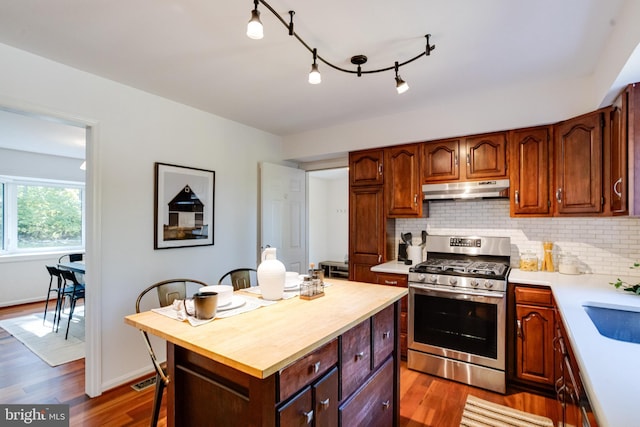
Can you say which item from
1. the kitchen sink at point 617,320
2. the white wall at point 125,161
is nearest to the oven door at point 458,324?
the kitchen sink at point 617,320

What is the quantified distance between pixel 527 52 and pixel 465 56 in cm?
40

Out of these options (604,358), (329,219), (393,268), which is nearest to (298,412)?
(604,358)

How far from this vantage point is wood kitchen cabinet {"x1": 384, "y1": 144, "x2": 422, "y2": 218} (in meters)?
3.31

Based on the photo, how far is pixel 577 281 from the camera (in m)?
2.45

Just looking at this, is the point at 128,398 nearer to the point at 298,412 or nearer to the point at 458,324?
the point at 298,412

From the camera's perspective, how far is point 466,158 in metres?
3.04

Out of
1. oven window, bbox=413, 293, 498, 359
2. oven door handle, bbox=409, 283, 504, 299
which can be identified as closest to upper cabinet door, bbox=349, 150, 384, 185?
oven door handle, bbox=409, 283, 504, 299

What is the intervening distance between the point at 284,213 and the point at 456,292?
88.3 inches

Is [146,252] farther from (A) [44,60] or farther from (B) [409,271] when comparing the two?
(B) [409,271]

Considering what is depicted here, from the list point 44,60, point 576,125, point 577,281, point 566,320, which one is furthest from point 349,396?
point 44,60

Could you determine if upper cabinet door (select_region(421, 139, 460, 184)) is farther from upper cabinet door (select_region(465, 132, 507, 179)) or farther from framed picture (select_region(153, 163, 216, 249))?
framed picture (select_region(153, 163, 216, 249))

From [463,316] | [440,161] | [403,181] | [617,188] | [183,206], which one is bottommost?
[463,316]

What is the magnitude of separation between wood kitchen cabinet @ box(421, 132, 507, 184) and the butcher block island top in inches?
68.9

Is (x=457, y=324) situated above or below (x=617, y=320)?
below
